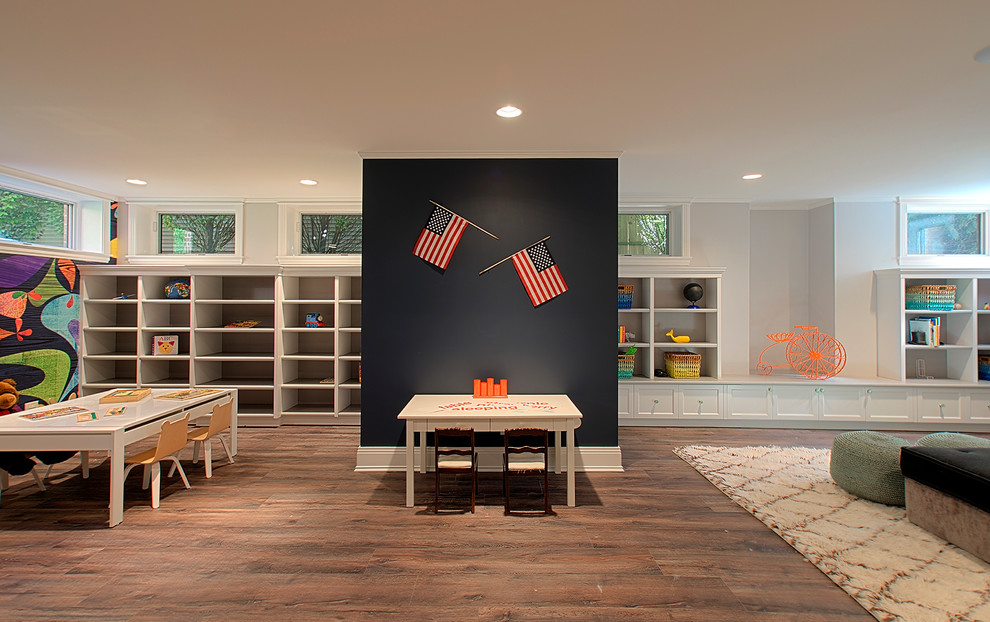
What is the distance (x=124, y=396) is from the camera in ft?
14.1

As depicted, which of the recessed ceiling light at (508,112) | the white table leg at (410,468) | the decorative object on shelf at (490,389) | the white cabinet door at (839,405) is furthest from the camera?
the white cabinet door at (839,405)

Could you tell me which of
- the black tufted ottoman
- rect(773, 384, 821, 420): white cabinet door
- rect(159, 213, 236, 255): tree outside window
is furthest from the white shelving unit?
rect(159, 213, 236, 255): tree outside window

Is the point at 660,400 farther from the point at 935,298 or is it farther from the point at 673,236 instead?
the point at 935,298

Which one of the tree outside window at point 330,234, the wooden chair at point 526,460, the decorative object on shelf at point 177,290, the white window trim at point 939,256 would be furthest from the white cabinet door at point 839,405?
the decorative object on shelf at point 177,290

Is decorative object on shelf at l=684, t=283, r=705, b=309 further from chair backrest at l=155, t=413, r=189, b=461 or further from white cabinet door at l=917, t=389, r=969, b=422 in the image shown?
chair backrest at l=155, t=413, r=189, b=461

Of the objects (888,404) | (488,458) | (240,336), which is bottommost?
(488,458)

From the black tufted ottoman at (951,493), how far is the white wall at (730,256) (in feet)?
10.5

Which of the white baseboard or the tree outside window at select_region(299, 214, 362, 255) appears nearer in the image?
the white baseboard

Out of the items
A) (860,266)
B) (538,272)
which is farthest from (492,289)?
(860,266)

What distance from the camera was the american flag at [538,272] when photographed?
4344 millimetres

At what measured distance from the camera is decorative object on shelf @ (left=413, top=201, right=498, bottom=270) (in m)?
4.35

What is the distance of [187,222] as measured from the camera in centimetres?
652

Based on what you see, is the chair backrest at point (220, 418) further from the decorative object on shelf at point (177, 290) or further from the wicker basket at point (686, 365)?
the wicker basket at point (686, 365)

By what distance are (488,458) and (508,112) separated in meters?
2.79
